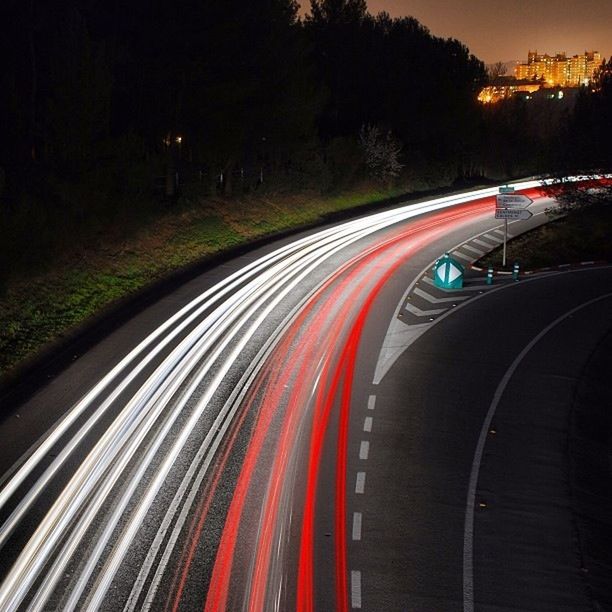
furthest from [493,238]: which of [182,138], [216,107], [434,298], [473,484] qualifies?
[473,484]

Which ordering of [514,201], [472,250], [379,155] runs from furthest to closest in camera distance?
1. [379,155]
2. [472,250]
3. [514,201]

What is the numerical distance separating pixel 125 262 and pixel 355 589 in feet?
66.9

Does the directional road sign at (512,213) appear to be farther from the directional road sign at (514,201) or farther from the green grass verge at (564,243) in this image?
the green grass verge at (564,243)

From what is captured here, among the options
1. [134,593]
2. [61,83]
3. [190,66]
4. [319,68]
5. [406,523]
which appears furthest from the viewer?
[319,68]

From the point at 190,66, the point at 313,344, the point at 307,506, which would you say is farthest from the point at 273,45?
the point at 307,506

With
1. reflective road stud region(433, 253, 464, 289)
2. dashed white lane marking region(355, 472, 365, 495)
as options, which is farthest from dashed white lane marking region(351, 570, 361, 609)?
reflective road stud region(433, 253, 464, 289)

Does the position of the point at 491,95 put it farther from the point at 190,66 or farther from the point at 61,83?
the point at 61,83

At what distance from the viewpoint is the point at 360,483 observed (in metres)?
12.7

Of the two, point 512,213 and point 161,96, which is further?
point 161,96

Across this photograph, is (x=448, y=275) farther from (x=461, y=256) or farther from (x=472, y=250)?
(x=472, y=250)

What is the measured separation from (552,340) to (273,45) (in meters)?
26.9

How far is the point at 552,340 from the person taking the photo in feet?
68.4

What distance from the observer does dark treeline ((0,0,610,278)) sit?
26469 mm

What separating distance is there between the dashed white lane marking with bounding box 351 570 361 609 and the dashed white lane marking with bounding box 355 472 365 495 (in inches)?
88.0
